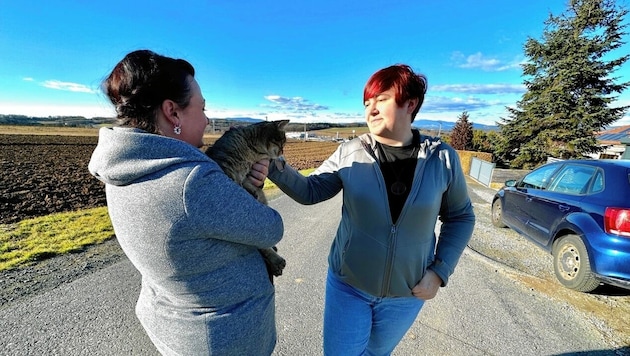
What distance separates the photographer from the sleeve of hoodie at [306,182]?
189 cm

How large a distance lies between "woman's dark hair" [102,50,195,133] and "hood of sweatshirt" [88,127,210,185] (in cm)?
10

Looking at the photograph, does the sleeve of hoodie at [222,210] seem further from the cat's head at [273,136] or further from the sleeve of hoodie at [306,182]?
the cat's head at [273,136]

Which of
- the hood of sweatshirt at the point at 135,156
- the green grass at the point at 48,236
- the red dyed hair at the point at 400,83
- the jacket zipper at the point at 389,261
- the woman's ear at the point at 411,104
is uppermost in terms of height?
the red dyed hair at the point at 400,83

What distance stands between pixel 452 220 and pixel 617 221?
329 centimetres

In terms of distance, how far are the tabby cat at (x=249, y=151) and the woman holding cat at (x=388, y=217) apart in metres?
0.18

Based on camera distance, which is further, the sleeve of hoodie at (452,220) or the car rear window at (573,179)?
the car rear window at (573,179)

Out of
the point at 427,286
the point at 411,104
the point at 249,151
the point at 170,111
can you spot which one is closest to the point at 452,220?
the point at 427,286

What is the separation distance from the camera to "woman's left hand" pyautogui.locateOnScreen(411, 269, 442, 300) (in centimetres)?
173

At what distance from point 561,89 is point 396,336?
22.6 m

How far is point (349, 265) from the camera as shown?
1.78 metres

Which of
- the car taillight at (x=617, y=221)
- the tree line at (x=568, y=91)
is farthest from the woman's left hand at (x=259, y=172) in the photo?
the tree line at (x=568, y=91)

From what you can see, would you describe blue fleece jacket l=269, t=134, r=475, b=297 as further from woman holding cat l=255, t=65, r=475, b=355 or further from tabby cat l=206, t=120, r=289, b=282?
tabby cat l=206, t=120, r=289, b=282

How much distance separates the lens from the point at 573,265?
419 cm

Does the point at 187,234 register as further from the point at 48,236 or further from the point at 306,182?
the point at 48,236
